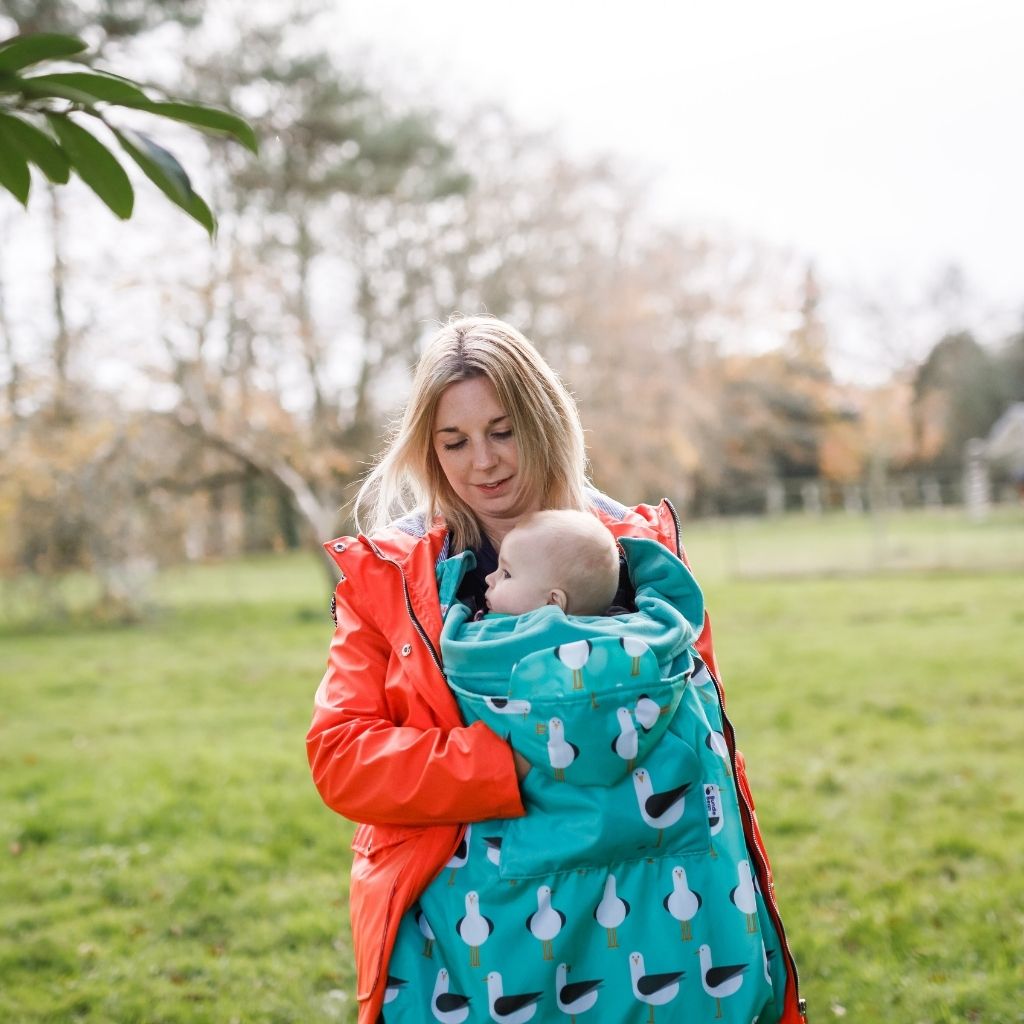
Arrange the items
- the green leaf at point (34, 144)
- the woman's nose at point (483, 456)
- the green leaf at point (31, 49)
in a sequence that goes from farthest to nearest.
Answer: the woman's nose at point (483, 456), the green leaf at point (34, 144), the green leaf at point (31, 49)

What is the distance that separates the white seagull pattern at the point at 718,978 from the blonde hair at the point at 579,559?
0.61 meters

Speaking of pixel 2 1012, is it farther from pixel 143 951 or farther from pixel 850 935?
pixel 850 935

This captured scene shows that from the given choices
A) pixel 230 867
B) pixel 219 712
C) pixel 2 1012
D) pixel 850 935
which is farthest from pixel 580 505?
pixel 219 712

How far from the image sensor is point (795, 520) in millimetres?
31266

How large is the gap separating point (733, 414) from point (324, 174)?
26.8 metres

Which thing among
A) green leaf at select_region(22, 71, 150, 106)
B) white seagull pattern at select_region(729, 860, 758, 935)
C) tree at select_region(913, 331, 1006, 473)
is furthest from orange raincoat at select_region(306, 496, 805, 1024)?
tree at select_region(913, 331, 1006, 473)

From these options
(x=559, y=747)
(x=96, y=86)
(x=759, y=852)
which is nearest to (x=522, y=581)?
(x=559, y=747)

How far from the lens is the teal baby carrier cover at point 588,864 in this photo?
1.63 m

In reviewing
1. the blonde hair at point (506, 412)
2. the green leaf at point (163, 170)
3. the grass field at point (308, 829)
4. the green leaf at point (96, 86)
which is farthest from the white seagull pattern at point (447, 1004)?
the grass field at point (308, 829)

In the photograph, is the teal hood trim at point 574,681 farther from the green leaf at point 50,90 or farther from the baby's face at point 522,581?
the green leaf at point 50,90

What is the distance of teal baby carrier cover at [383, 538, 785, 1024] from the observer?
1630 mm

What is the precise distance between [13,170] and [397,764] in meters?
1.04

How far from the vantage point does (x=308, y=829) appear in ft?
16.6

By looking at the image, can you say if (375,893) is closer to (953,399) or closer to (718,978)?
(718,978)
